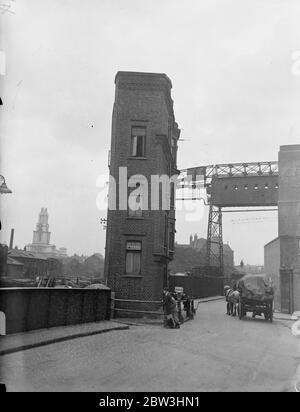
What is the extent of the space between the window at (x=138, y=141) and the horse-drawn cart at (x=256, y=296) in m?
8.90

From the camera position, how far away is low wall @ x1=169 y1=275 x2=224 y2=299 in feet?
123

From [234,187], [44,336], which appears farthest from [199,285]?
[44,336]

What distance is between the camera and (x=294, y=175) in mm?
36531

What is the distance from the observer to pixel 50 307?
13.9 m

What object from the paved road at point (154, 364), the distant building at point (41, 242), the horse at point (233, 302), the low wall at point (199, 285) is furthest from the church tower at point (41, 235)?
the paved road at point (154, 364)

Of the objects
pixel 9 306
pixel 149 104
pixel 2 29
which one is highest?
pixel 149 104

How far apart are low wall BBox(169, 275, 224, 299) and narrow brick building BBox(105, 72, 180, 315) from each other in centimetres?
1400

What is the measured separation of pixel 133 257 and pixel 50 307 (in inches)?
291

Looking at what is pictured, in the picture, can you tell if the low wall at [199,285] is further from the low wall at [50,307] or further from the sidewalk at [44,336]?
the sidewalk at [44,336]

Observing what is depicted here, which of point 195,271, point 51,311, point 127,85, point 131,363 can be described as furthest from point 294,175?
point 131,363

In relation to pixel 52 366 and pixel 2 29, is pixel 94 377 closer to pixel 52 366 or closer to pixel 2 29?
pixel 52 366

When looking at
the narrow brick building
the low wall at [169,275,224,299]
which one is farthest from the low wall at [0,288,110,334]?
the low wall at [169,275,224,299]
